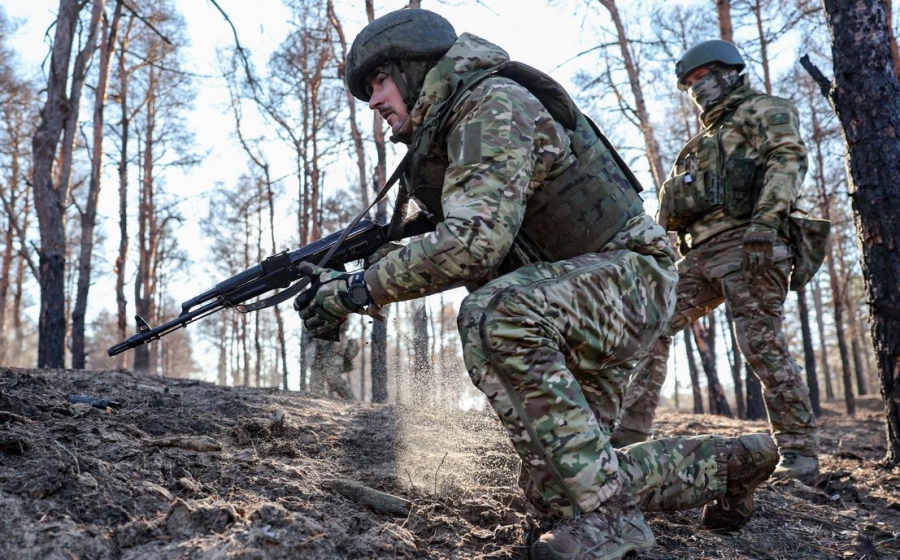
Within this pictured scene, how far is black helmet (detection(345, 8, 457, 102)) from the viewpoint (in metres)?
2.75

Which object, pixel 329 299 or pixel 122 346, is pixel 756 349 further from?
pixel 122 346

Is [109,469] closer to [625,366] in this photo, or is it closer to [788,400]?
[625,366]

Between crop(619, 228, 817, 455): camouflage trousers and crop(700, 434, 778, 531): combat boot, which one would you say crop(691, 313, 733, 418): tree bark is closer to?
crop(619, 228, 817, 455): camouflage trousers

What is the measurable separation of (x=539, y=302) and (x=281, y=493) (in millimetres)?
1182

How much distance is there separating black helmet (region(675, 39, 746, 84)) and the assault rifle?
2.43m

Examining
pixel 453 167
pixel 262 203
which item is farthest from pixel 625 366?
pixel 262 203

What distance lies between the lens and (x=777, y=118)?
4.25 metres

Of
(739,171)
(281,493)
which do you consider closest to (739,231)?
A: (739,171)

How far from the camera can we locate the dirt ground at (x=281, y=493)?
2.03 m

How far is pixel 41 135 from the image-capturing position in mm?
9375

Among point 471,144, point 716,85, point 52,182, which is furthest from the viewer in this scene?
point 52,182

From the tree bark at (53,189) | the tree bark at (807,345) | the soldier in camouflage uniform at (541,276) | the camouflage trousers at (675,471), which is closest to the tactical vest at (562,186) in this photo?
the soldier in camouflage uniform at (541,276)

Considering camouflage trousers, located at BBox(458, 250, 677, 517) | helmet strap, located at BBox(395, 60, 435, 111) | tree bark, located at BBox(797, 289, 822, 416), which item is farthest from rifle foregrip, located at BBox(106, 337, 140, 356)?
tree bark, located at BBox(797, 289, 822, 416)

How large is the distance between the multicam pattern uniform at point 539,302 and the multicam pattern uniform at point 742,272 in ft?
4.75
